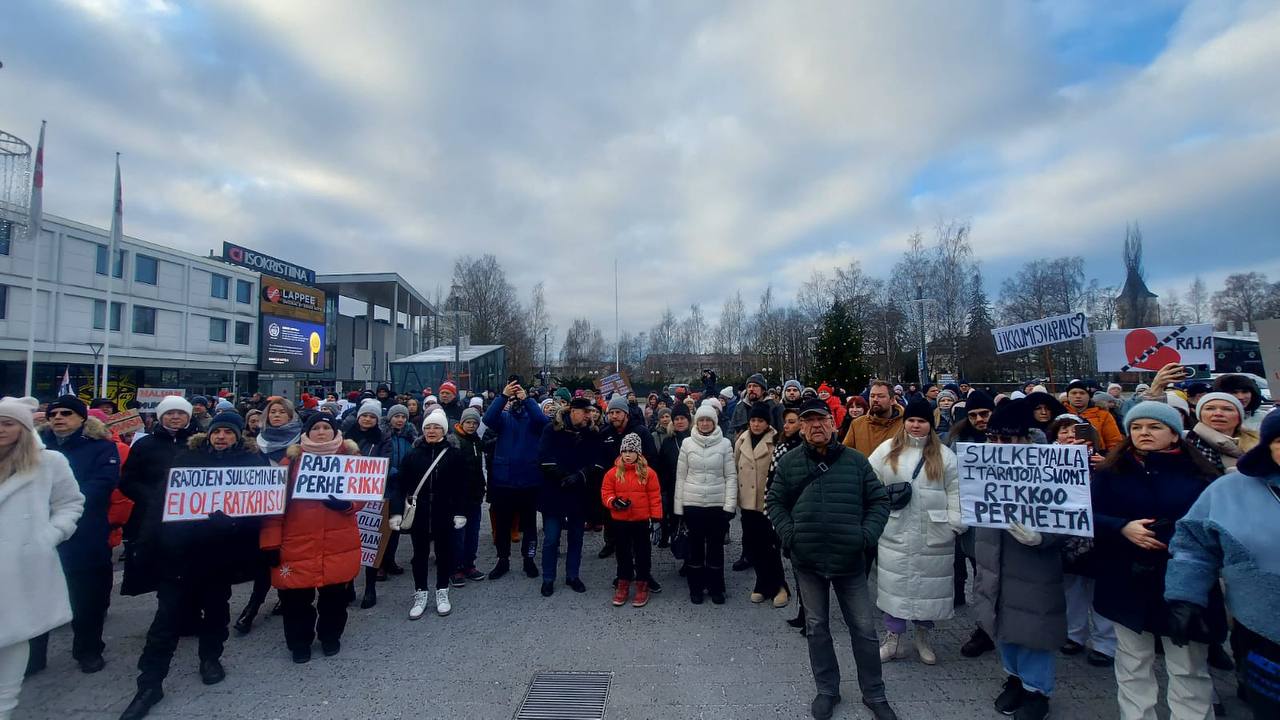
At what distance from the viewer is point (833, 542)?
367 centimetres

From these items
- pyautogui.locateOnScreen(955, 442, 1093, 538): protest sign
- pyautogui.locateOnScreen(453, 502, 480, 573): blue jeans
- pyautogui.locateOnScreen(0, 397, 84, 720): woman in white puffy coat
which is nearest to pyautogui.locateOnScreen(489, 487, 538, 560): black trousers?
pyautogui.locateOnScreen(453, 502, 480, 573): blue jeans

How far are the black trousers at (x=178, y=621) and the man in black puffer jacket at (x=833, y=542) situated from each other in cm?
435

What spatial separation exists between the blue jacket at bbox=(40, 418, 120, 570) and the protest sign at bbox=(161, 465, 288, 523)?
2.53ft

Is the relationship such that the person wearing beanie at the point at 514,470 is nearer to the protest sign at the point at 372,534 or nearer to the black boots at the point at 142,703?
the protest sign at the point at 372,534

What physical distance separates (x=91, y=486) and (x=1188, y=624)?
24.1 feet

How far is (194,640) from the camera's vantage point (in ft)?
16.5

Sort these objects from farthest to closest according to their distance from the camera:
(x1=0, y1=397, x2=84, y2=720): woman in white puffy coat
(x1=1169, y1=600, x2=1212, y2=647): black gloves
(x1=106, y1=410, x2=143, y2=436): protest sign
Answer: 1. (x1=106, y1=410, x2=143, y2=436): protest sign
2. (x1=0, y1=397, x2=84, y2=720): woman in white puffy coat
3. (x1=1169, y1=600, x2=1212, y2=647): black gloves

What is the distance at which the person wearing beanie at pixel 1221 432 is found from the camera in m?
3.99

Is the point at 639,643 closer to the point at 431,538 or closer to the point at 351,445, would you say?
the point at 431,538

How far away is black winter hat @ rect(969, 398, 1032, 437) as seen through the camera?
4.05 m

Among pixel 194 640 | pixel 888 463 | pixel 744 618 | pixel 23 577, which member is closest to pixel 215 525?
pixel 23 577

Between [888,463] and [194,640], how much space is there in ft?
20.9

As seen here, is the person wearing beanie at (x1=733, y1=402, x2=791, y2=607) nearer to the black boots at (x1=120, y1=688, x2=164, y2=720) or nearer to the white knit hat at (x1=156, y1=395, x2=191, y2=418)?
the black boots at (x1=120, y1=688, x2=164, y2=720)

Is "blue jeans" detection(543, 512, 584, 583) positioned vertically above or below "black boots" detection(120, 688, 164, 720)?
above
